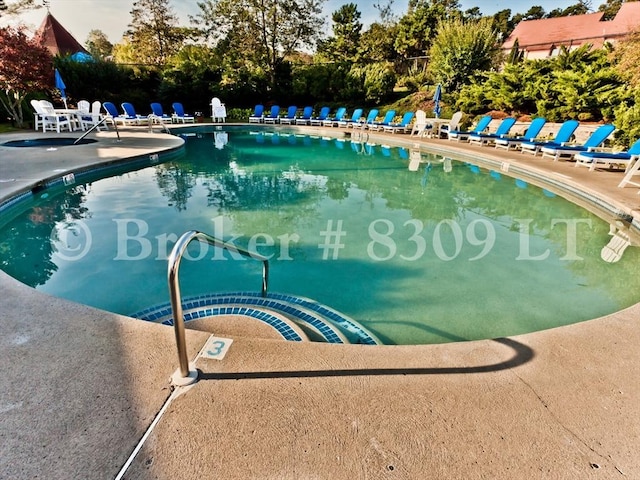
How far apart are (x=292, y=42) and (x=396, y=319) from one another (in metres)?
23.9

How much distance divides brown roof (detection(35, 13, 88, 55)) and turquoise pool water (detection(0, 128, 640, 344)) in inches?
1048

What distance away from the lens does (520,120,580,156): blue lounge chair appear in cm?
932

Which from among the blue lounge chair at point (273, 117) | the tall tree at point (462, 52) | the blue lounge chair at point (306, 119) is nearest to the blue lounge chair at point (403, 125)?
the blue lounge chair at point (306, 119)

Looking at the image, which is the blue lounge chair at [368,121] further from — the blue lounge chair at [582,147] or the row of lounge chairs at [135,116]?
the row of lounge chairs at [135,116]

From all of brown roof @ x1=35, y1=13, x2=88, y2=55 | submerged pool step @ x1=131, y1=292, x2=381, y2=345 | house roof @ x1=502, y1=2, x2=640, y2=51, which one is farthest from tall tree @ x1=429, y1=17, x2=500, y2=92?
brown roof @ x1=35, y1=13, x2=88, y2=55

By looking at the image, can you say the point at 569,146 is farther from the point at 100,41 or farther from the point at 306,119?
the point at 100,41

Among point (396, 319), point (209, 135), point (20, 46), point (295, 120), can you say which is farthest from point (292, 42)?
point (396, 319)

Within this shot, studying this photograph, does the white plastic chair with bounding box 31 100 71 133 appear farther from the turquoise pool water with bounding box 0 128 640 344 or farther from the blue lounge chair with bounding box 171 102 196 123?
the turquoise pool water with bounding box 0 128 640 344

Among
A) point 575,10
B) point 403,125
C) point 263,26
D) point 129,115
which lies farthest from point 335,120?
point 575,10

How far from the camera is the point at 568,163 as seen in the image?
905cm

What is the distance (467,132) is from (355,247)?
32.8 ft

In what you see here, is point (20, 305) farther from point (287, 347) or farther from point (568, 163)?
point (568, 163)

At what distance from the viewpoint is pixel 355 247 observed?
4.92 meters

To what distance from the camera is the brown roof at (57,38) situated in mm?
26500
